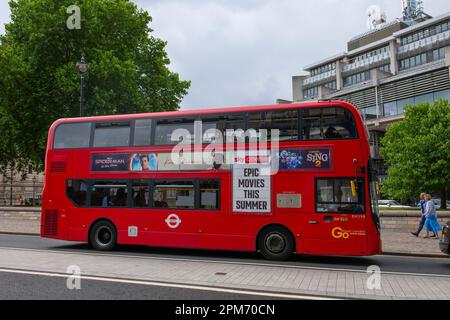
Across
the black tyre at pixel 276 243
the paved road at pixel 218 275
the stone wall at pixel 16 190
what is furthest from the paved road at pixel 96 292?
the stone wall at pixel 16 190

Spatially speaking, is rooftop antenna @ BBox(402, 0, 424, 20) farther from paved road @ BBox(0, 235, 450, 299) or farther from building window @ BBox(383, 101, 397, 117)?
paved road @ BBox(0, 235, 450, 299)

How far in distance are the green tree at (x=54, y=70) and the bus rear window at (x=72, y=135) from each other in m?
13.4

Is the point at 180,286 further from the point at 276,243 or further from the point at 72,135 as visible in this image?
the point at 72,135

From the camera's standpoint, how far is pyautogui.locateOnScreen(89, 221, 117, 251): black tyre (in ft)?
41.8

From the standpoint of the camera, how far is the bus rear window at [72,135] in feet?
42.9

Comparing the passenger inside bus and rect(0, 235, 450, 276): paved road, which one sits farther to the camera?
the passenger inside bus

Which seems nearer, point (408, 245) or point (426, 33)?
point (408, 245)

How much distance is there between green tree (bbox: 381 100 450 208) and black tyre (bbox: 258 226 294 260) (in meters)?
19.6

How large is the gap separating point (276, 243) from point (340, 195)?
6.62 feet

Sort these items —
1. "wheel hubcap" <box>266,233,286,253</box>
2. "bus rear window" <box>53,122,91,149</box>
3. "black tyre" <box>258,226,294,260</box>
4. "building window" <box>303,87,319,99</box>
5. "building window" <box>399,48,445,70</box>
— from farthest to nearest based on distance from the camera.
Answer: "building window" <box>303,87,319,99</box> < "building window" <box>399,48,445,70</box> < "bus rear window" <box>53,122,91,149</box> < "wheel hubcap" <box>266,233,286,253</box> < "black tyre" <box>258,226,294,260</box>

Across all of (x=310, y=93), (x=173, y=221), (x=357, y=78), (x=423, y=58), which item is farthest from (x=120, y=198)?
(x=310, y=93)

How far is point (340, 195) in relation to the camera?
34.5 ft

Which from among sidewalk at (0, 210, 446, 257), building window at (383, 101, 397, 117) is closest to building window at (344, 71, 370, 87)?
building window at (383, 101, 397, 117)

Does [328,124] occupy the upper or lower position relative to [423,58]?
lower
